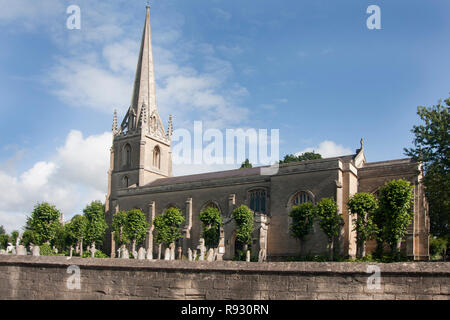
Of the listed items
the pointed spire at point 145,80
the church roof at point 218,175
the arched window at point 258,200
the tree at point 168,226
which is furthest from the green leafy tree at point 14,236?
the arched window at point 258,200

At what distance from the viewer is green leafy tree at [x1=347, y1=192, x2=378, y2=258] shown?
40.8m

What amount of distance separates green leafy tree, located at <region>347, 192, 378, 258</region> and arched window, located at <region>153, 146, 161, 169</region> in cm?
3724

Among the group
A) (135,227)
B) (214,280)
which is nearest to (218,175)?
(135,227)

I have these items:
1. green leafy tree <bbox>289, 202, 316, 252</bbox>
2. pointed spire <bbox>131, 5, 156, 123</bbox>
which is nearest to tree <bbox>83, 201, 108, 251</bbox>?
pointed spire <bbox>131, 5, 156, 123</bbox>

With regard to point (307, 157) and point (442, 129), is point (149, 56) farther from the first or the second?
point (442, 129)

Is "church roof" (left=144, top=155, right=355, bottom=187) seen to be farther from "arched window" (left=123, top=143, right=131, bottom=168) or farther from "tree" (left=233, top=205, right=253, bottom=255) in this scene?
"tree" (left=233, top=205, right=253, bottom=255)

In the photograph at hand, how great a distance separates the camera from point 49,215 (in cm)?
5694

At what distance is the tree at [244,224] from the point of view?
157 ft

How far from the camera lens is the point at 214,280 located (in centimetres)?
1194

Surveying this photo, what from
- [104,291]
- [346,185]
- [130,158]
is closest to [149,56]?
[130,158]

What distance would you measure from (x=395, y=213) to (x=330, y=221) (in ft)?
20.3

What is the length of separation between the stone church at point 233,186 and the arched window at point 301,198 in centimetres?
11

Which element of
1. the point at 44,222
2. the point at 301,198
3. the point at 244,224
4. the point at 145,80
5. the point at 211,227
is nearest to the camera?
the point at 244,224

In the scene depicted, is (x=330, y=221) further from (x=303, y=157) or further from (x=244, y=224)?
(x=303, y=157)
